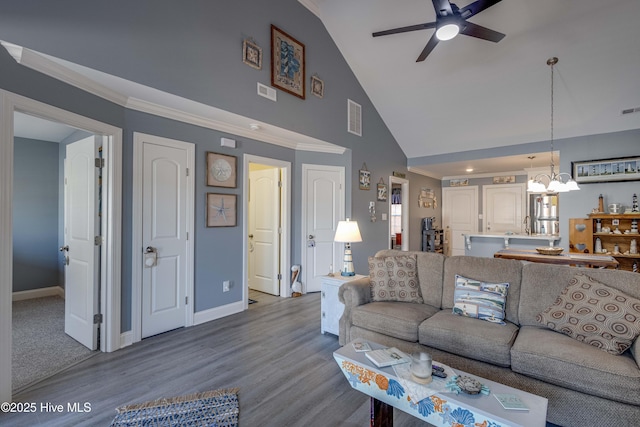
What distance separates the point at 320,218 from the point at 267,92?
219 centimetres

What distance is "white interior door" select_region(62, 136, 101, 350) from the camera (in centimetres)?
292

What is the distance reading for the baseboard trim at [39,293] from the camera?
468cm

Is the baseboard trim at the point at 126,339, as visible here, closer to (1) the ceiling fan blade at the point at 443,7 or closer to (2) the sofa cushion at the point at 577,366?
(2) the sofa cushion at the point at 577,366

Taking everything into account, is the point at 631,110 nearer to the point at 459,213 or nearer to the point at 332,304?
the point at 459,213

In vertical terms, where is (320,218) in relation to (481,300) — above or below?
above

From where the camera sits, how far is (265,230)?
5.07 metres

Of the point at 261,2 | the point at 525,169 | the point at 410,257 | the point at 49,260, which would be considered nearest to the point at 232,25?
the point at 261,2

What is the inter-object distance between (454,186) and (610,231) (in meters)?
4.01

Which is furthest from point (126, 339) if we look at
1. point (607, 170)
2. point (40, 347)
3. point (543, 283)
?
point (607, 170)

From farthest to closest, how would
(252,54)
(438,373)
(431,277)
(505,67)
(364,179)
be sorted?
(364,179) → (505,67) → (252,54) → (431,277) → (438,373)

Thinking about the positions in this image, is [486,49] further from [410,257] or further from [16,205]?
[16,205]

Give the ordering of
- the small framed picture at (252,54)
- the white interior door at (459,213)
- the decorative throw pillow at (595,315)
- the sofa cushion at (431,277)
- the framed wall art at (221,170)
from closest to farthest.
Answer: the decorative throw pillow at (595,315)
the sofa cushion at (431,277)
the small framed picture at (252,54)
the framed wall art at (221,170)
the white interior door at (459,213)

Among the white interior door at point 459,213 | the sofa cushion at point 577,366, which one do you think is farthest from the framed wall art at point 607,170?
the sofa cushion at point 577,366

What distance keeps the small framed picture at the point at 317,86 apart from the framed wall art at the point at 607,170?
4.31 meters
